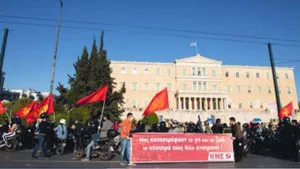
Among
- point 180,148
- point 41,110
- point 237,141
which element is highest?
point 41,110

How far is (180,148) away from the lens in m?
8.66

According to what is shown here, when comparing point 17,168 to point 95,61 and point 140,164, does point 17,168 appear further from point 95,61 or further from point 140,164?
point 95,61

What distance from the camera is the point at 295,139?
32.6 feet

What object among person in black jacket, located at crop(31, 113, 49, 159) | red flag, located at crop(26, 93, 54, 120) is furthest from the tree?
person in black jacket, located at crop(31, 113, 49, 159)

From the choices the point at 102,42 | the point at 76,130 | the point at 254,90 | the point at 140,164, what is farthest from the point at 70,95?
the point at 254,90

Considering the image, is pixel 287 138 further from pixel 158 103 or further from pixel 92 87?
pixel 92 87

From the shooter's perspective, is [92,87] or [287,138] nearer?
[287,138]

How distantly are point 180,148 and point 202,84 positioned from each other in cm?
5443

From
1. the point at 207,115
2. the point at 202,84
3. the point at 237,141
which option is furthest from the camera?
the point at 202,84

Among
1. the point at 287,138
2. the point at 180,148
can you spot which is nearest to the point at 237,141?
the point at 180,148

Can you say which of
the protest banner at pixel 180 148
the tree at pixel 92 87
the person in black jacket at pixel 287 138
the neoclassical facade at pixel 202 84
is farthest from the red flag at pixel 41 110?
the neoclassical facade at pixel 202 84

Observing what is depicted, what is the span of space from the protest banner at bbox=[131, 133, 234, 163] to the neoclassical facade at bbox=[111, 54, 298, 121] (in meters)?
48.2

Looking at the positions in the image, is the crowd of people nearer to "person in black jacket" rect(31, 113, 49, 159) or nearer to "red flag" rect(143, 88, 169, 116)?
"person in black jacket" rect(31, 113, 49, 159)

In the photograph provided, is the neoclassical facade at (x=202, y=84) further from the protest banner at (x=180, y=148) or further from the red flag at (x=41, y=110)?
the protest banner at (x=180, y=148)
